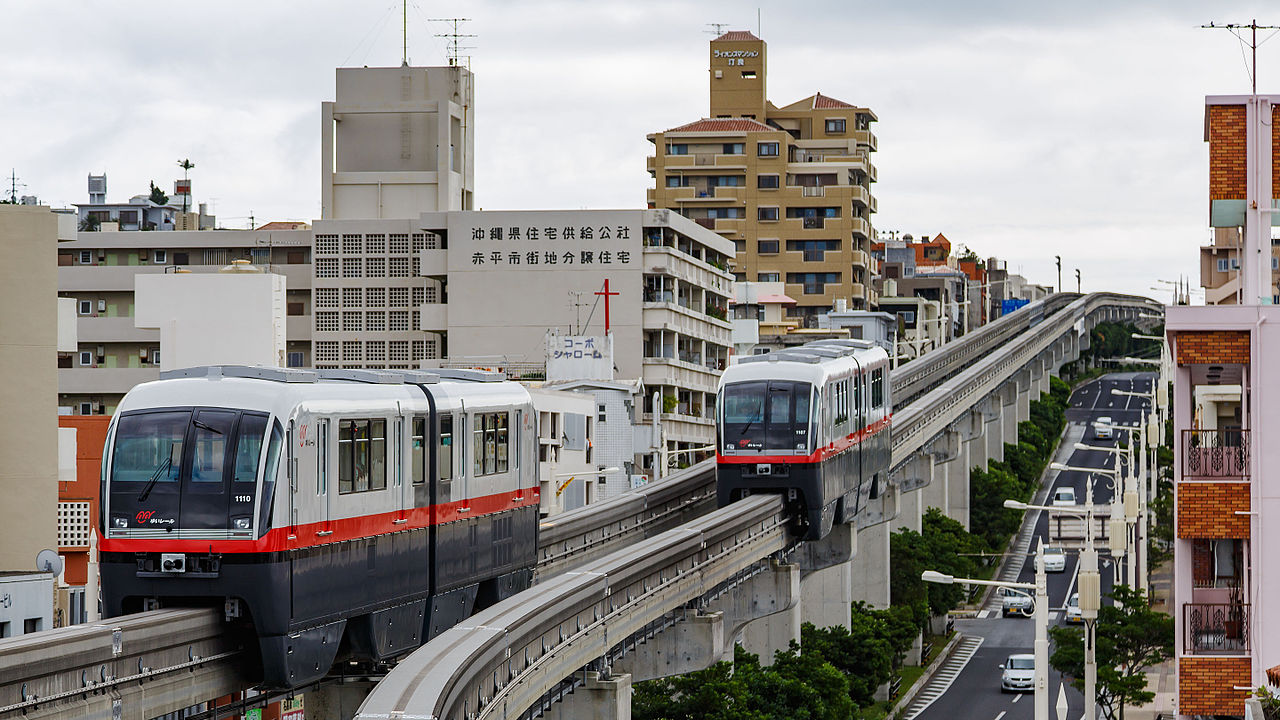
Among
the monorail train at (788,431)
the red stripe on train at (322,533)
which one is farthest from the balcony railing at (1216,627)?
the red stripe on train at (322,533)

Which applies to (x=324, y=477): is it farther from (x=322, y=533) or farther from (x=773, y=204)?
(x=773, y=204)

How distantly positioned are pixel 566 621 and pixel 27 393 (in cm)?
1434

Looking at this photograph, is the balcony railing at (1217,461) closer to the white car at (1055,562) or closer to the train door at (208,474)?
the train door at (208,474)

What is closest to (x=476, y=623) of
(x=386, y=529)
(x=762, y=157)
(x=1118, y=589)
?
(x=386, y=529)

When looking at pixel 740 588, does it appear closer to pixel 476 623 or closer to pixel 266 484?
pixel 476 623

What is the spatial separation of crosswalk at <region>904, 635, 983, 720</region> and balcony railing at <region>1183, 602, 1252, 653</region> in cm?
2744

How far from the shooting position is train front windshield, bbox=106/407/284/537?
62.0ft

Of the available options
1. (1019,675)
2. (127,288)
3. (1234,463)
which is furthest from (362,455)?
(127,288)

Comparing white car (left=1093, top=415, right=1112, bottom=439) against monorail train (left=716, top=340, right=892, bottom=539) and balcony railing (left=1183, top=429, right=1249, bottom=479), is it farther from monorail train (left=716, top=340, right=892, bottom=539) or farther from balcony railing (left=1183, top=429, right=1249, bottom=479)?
balcony railing (left=1183, top=429, right=1249, bottom=479)

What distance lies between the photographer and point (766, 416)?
37.6 meters

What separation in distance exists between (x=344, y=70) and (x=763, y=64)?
49757 millimetres

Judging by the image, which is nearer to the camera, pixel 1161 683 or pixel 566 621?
pixel 566 621

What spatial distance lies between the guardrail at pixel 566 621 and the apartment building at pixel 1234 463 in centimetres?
827

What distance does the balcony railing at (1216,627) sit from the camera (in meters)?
27.8
